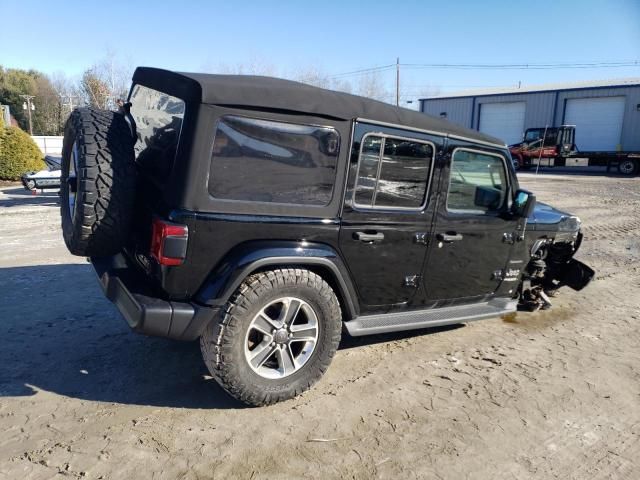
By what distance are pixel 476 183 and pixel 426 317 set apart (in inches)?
46.5

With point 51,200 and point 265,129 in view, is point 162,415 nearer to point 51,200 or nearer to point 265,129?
point 265,129

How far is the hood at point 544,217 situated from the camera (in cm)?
461

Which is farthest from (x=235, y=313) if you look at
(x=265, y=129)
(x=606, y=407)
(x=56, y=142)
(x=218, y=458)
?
(x=56, y=142)

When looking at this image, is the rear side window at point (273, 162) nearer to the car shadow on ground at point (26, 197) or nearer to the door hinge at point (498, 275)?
the door hinge at point (498, 275)

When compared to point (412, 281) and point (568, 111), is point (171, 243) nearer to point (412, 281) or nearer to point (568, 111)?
point (412, 281)

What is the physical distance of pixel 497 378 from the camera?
367 cm

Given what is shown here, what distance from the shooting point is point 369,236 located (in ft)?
11.1

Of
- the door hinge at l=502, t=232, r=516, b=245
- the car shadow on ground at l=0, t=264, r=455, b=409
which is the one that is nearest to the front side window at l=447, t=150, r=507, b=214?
the door hinge at l=502, t=232, r=516, b=245

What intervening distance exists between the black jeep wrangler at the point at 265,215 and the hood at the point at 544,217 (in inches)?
41.4

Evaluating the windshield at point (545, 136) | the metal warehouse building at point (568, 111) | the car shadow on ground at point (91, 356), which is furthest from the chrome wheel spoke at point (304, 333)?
the metal warehouse building at point (568, 111)

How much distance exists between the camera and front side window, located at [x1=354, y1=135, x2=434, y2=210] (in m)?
3.35

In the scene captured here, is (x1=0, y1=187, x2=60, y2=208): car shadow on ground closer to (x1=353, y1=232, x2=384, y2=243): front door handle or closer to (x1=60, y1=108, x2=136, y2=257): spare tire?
(x1=60, y1=108, x2=136, y2=257): spare tire

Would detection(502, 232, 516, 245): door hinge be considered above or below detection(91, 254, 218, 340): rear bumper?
above

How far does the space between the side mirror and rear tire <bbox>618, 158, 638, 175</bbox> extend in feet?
88.1
